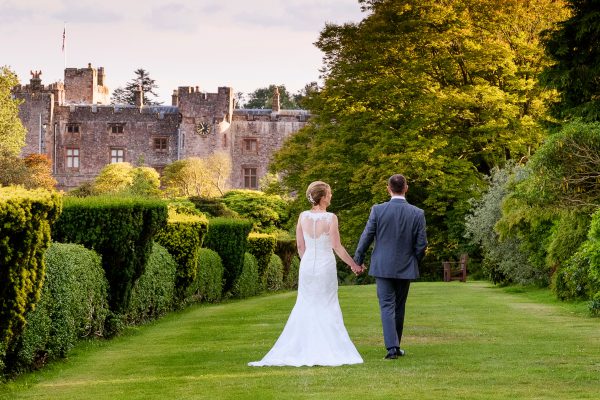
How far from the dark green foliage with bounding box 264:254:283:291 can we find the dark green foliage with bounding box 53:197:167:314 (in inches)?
697

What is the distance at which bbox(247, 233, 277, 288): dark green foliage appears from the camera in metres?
31.9

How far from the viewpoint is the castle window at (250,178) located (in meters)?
81.2

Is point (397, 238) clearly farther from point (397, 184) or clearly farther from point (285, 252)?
point (285, 252)

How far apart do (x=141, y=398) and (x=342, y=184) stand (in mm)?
27643

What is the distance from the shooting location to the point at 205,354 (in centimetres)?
1166

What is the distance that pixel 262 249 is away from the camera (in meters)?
32.4

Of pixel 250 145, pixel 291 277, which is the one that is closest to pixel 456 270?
pixel 291 277

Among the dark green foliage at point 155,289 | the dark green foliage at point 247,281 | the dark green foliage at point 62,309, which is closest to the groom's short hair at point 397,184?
the dark green foliage at point 62,309

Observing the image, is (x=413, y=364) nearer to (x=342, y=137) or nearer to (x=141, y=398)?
(x=141, y=398)

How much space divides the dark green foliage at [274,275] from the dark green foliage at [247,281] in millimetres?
2357

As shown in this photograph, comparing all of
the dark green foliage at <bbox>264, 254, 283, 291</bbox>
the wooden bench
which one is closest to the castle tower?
the wooden bench

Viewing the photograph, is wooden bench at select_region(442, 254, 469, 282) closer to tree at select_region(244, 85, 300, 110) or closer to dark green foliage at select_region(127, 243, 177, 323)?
dark green foliage at select_region(127, 243, 177, 323)

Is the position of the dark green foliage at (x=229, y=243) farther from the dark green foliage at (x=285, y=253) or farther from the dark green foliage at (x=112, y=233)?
the dark green foliage at (x=285, y=253)

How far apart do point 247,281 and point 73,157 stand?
5452 cm
